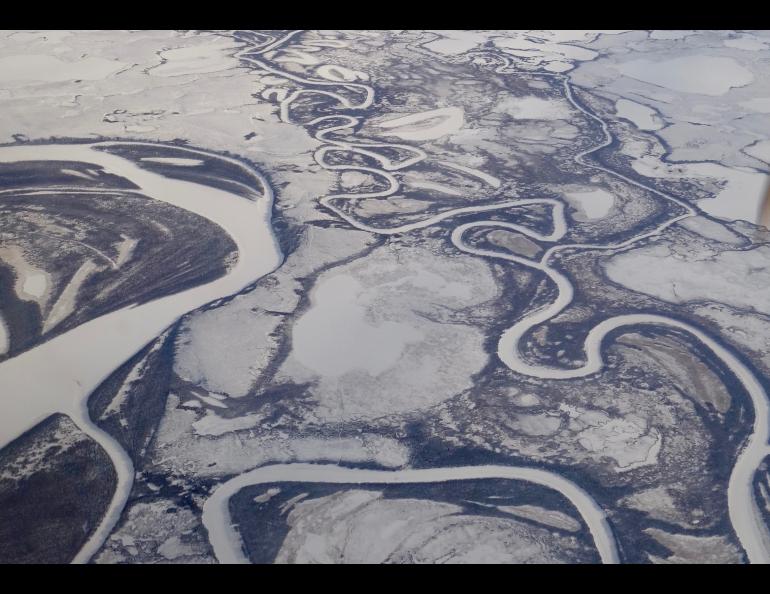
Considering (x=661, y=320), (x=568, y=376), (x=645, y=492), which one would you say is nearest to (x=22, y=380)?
(x=568, y=376)

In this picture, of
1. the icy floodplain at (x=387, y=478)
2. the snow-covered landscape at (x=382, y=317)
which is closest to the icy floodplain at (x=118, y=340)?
the snow-covered landscape at (x=382, y=317)

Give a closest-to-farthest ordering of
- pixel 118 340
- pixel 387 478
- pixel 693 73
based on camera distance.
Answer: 1. pixel 387 478
2. pixel 118 340
3. pixel 693 73

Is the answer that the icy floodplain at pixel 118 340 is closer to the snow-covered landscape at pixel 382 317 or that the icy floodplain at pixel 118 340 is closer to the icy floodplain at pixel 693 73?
the snow-covered landscape at pixel 382 317

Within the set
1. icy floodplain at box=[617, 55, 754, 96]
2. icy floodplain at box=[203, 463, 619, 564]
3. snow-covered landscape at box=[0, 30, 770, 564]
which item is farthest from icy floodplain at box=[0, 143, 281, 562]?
icy floodplain at box=[617, 55, 754, 96]

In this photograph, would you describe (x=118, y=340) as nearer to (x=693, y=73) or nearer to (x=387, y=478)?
(x=387, y=478)

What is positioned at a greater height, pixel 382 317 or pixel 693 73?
pixel 693 73

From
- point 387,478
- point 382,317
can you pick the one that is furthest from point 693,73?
A: point 387,478

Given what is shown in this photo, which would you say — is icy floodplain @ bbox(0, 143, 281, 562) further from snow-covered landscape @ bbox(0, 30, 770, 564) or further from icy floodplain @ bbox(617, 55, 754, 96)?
icy floodplain @ bbox(617, 55, 754, 96)

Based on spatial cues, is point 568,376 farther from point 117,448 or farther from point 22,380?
point 22,380

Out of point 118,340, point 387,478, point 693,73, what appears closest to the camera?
point 387,478
